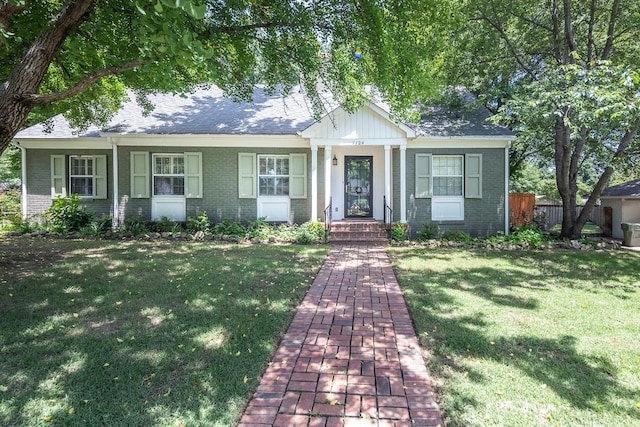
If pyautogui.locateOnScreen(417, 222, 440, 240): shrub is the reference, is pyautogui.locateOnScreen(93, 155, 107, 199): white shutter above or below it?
above

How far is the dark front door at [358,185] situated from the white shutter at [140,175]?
6754mm

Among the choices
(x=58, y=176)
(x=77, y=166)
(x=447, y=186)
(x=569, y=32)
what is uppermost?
(x=569, y=32)

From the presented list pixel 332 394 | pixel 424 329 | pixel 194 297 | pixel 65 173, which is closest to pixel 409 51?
pixel 424 329

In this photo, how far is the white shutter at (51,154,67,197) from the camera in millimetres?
12805

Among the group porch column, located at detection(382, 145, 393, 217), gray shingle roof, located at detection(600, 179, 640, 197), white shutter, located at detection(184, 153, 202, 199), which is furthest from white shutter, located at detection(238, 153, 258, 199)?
gray shingle roof, located at detection(600, 179, 640, 197)

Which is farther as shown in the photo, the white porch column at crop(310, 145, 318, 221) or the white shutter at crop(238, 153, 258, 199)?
the white shutter at crop(238, 153, 258, 199)

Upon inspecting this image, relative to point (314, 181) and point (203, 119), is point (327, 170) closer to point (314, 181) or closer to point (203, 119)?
point (314, 181)

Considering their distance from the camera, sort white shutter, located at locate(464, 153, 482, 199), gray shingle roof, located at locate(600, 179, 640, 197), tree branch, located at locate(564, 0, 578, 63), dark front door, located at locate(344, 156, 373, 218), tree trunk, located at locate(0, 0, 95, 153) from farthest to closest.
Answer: gray shingle roof, located at locate(600, 179, 640, 197) < dark front door, located at locate(344, 156, 373, 218) < white shutter, located at locate(464, 153, 482, 199) < tree branch, located at locate(564, 0, 578, 63) < tree trunk, located at locate(0, 0, 95, 153)

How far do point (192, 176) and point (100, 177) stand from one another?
328 cm

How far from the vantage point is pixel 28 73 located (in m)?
4.66

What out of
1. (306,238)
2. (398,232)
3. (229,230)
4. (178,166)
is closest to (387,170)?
(398,232)

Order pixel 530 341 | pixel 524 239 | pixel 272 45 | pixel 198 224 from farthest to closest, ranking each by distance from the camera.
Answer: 1. pixel 198 224
2. pixel 524 239
3. pixel 272 45
4. pixel 530 341

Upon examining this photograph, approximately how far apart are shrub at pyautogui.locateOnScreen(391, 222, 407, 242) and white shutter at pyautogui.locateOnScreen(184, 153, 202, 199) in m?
6.47

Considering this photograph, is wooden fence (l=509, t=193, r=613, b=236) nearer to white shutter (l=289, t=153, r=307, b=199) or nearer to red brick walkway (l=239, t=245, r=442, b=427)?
white shutter (l=289, t=153, r=307, b=199)
